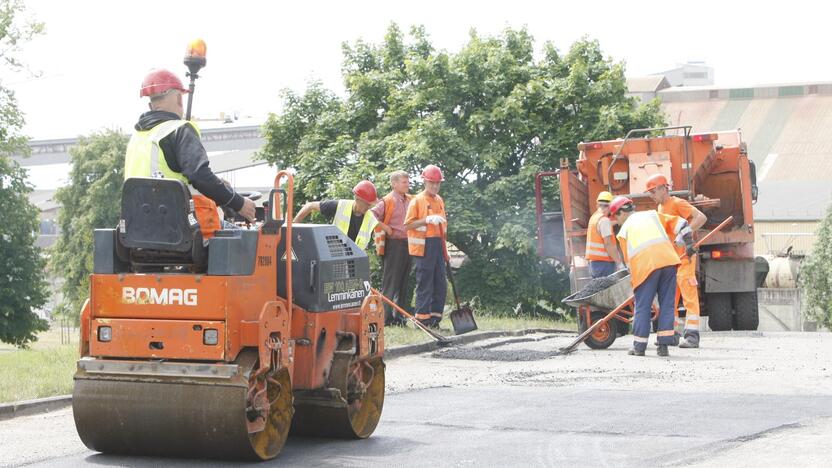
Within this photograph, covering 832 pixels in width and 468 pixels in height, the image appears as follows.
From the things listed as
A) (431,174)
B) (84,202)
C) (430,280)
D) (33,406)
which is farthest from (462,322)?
(84,202)

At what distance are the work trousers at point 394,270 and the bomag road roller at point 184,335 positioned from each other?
781 cm

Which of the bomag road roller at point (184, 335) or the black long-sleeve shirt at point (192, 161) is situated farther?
the black long-sleeve shirt at point (192, 161)

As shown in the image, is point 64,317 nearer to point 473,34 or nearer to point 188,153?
point 473,34

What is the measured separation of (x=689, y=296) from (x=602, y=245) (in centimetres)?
135

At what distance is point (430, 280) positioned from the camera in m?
14.4

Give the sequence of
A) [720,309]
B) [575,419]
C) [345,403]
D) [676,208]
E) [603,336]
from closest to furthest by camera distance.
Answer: [345,403], [575,419], [603,336], [676,208], [720,309]

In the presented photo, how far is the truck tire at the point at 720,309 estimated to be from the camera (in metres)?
17.4

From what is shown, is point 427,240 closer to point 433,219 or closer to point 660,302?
point 433,219

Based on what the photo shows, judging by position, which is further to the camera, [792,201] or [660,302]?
[792,201]

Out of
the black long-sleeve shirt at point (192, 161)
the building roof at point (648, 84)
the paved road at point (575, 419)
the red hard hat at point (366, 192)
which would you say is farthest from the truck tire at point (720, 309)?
the building roof at point (648, 84)

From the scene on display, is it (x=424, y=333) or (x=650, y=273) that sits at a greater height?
(x=650, y=273)

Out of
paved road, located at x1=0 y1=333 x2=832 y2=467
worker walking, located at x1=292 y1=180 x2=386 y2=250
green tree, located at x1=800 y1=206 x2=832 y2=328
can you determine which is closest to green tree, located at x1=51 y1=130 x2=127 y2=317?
green tree, located at x1=800 y1=206 x2=832 y2=328

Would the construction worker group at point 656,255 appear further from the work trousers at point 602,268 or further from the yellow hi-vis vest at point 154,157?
the yellow hi-vis vest at point 154,157

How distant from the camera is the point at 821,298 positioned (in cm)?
5072
